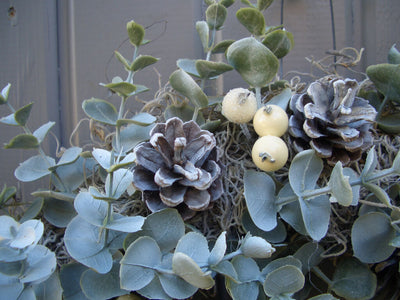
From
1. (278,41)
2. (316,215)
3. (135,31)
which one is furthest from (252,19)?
(316,215)

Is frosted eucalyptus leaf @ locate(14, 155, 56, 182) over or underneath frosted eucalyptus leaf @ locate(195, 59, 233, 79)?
underneath

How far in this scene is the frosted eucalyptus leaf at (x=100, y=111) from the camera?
1.55 ft

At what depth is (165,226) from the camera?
406 mm

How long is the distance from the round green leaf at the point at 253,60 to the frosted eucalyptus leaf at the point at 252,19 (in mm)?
59

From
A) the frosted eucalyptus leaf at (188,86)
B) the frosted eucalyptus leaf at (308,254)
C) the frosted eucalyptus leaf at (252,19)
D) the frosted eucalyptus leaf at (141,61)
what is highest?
the frosted eucalyptus leaf at (252,19)

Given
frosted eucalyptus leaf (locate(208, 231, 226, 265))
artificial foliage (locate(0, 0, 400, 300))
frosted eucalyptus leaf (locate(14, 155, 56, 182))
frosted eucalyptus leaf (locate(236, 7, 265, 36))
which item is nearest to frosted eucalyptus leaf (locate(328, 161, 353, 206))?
artificial foliage (locate(0, 0, 400, 300))

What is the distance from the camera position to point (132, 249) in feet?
1.21

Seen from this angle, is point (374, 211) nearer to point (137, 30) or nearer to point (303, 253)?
point (303, 253)

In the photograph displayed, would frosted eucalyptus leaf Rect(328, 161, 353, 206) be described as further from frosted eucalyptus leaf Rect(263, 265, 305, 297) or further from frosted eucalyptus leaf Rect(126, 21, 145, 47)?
frosted eucalyptus leaf Rect(126, 21, 145, 47)

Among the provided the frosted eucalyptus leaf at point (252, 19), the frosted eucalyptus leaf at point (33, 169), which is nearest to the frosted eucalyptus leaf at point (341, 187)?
the frosted eucalyptus leaf at point (252, 19)

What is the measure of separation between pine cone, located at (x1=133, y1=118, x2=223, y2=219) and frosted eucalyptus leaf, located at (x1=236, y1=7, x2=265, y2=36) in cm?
16

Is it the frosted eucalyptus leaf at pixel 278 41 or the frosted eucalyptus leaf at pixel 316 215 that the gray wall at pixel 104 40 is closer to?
the frosted eucalyptus leaf at pixel 278 41

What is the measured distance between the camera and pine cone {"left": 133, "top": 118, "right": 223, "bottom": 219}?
406 mm

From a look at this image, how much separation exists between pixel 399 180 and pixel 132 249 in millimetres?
328
